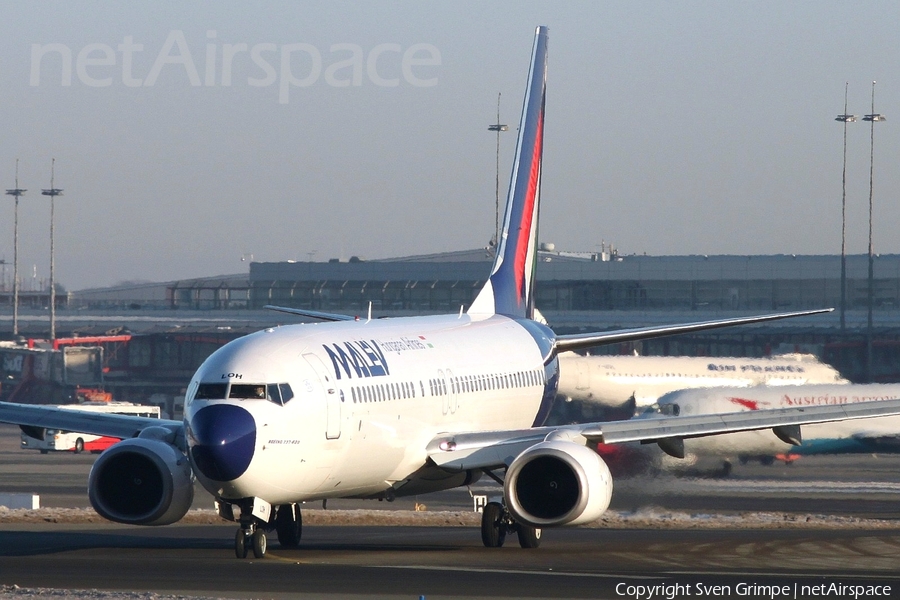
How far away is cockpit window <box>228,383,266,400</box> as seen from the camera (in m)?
22.2

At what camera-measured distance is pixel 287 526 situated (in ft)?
86.9

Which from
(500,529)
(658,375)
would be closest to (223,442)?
A: (500,529)

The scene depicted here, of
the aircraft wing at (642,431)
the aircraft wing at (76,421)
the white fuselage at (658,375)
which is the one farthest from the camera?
the white fuselage at (658,375)

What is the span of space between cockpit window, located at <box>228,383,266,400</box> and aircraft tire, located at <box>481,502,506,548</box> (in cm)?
628

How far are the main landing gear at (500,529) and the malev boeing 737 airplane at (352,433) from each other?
0.09 ft

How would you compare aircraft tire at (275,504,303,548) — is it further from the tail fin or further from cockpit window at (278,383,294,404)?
the tail fin

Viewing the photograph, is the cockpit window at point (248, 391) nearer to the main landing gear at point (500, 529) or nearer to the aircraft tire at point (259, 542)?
the aircraft tire at point (259, 542)

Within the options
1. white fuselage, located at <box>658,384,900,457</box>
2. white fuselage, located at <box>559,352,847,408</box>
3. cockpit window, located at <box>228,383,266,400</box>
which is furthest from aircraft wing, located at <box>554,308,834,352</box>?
white fuselage, located at <box>559,352,847,408</box>

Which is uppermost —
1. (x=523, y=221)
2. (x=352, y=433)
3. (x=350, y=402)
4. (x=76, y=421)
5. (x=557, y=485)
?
(x=523, y=221)

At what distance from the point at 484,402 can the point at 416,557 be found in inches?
256

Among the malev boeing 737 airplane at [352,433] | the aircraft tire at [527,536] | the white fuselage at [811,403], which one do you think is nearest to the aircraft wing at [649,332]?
the malev boeing 737 airplane at [352,433]

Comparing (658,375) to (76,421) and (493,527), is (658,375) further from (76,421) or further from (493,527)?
(76,421)

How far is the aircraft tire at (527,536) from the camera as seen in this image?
26.7 metres

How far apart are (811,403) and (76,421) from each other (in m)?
34.5
